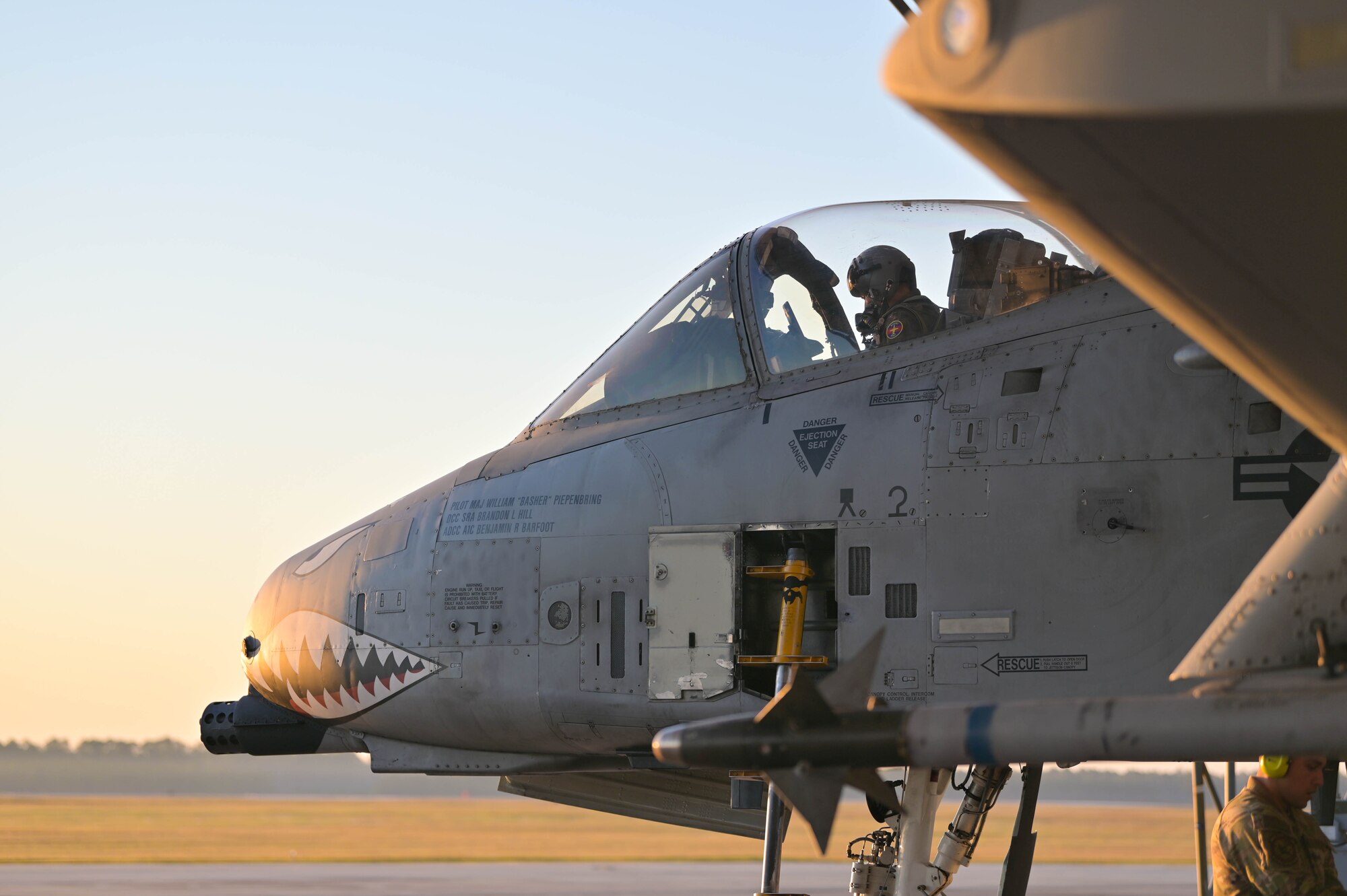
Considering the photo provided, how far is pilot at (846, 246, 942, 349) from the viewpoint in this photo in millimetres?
8023

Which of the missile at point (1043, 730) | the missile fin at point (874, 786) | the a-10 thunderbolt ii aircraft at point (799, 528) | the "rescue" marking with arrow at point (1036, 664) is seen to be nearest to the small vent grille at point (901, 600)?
the a-10 thunderbolt ii aircraft at point (799, 528)

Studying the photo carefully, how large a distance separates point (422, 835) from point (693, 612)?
45.3 meters

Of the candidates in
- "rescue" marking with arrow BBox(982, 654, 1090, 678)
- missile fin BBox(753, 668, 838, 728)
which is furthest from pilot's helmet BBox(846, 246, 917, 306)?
missile fin BBox(753, 668, 838, 728)

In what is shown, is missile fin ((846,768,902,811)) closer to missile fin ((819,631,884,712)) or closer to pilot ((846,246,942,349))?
missile fin ((819,631,884,712))

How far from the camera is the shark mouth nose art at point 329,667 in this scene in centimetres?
880

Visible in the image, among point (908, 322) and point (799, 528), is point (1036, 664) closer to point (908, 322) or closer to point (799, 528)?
point (799, 528)

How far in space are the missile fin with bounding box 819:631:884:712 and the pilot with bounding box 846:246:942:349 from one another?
10.3ft

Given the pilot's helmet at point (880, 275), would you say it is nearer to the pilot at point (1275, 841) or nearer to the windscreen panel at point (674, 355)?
the windscreen panel at point (674, 355)

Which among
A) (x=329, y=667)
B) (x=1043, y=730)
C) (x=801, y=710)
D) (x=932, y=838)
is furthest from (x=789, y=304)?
(x=1043, y=730)

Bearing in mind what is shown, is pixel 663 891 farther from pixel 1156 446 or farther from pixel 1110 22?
pixel 1110 22

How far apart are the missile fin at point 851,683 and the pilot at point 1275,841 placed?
175 centimetres

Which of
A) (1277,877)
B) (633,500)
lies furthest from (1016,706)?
(633,500)

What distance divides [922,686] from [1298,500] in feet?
6.22

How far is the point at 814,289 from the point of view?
8.58 meters
